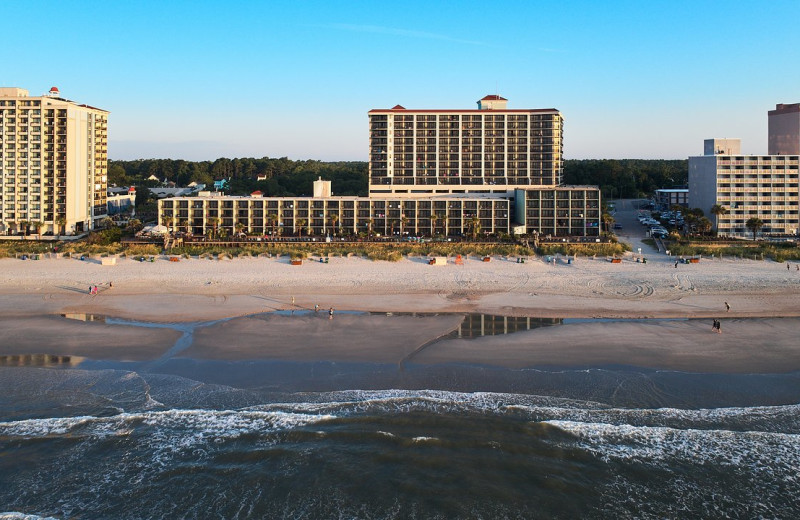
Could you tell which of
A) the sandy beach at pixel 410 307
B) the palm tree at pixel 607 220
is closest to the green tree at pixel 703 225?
the palm tree at pixel 607 220

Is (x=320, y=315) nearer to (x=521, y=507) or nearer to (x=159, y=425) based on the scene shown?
(x=159, y=425)

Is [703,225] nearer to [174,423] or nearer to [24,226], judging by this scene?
[174,423]

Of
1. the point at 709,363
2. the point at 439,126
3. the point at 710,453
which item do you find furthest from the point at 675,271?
the point at 439,126

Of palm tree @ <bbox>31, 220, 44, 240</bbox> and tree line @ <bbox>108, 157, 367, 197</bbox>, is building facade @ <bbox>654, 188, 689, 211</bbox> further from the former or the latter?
palm tree @ <bbox>31, 220, 44, 240</bbox>

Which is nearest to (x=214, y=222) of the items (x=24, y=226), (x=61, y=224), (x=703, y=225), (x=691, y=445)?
(x=61, y=224)

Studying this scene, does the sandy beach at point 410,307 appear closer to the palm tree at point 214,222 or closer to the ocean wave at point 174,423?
the ocean wave at point 174,423

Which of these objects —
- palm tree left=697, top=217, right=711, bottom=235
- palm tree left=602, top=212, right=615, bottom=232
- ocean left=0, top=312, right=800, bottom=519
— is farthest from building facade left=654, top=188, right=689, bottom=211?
ocean left=0, top=312, right=800, bottom=519
